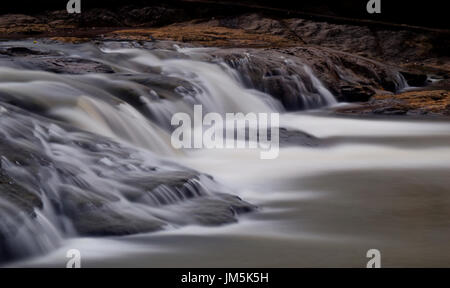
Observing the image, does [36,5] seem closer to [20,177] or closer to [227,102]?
[227,102]

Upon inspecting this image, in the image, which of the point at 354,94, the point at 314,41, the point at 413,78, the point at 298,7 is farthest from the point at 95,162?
Result: the point at 298,7

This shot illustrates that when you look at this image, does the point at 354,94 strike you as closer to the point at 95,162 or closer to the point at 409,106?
the point at 409,106

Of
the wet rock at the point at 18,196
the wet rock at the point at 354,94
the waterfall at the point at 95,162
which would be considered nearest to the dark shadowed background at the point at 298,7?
the wet rock at the point at 354,94

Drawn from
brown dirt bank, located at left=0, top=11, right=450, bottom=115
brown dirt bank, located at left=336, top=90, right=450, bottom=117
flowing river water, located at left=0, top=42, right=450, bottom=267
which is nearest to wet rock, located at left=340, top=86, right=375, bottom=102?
brown dirt bank, located at left=0, top=11, right=450, bottom=115

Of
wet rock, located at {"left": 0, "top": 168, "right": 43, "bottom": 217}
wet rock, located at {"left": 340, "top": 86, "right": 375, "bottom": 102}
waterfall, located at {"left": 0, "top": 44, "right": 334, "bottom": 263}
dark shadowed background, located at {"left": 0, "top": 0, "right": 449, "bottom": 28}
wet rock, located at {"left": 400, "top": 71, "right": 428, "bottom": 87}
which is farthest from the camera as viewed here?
dark shadowed background, located at {"left": 0, "top": 0, "right": 449, "bottom": 28}

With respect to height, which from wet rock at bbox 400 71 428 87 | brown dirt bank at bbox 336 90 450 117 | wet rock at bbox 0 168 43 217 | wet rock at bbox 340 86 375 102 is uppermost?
wet rock at bbox 400 71 428 87

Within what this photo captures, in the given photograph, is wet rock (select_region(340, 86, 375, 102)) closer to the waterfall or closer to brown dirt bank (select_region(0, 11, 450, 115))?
brown dirt bank (select_region(0, 11, 450, 115))

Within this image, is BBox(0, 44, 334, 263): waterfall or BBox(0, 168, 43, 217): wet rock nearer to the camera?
BBox(0, 168, 43, 217): wet rock

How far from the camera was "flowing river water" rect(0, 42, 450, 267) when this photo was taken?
4000 mm

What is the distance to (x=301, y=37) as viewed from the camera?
15.6m

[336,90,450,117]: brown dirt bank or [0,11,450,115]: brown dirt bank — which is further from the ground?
[0,11,450,115]: brown dirt bank

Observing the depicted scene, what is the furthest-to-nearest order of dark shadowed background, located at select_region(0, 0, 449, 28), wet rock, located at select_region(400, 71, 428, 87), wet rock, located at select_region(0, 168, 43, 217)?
dark shadowed background, located at select_region(0, 0, 449, 28) < wet rock, located at select_region(400, 71, 428, 87) < wet rock, located at select_region(0, 168, 43, 217)
